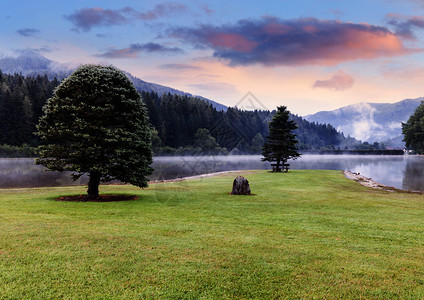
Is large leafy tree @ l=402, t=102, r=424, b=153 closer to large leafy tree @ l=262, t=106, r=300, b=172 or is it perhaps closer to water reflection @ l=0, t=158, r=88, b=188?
large leafy tree @ l=262, t=106, r=300, b=172

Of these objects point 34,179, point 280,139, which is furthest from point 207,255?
point 280,139

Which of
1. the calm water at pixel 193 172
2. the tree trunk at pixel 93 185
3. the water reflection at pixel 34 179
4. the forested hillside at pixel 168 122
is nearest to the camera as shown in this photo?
the tree trunk at pixel 93 185

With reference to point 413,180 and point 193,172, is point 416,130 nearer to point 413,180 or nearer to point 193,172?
point 413,180

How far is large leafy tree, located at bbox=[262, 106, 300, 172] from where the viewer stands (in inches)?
2077

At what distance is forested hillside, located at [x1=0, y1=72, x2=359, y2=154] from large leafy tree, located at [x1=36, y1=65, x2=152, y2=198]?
58.9 m

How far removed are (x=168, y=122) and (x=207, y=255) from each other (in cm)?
14268

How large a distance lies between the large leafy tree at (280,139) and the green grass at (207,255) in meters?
39.3

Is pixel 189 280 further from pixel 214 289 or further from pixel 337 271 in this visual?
pixel 337 271

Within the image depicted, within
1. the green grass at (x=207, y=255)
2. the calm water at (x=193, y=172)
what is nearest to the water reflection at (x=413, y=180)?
the calm water at (x=193, y=172)

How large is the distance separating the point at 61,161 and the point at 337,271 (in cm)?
1678

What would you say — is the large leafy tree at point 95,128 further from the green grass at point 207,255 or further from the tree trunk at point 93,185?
the green grass at point 207,255

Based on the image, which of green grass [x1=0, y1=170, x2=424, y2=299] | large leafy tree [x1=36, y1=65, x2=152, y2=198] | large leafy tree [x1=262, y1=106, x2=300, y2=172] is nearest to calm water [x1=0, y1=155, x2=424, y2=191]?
large leafy tree [x1=262, y1=106, x2=300, y2=172]

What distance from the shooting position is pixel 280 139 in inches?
2125

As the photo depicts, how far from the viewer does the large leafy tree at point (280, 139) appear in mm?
52750
